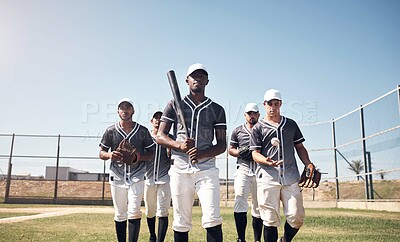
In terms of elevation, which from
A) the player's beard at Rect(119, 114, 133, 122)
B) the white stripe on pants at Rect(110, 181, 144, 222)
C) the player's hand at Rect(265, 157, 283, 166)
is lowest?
the white stripe on pants at Rect(110, 181, 144, 222)

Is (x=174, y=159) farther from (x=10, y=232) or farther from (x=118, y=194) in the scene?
(x=10, y=232)

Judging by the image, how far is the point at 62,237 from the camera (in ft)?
28.0

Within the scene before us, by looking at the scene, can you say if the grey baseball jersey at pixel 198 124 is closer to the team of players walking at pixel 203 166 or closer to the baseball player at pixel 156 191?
the team of players walking at pixel 203 166

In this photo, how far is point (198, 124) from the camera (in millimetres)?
5074

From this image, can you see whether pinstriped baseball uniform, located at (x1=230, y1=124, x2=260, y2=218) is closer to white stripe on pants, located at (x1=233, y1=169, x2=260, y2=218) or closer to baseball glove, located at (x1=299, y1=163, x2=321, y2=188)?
white stripe on pants, located at (x1=233, y1=169, x2=260, y2=218)

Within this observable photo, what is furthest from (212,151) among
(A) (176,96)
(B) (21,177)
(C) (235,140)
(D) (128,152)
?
(B) (21,177)

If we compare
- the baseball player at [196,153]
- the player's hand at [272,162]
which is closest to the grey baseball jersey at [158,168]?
the player's hand at [272,162]

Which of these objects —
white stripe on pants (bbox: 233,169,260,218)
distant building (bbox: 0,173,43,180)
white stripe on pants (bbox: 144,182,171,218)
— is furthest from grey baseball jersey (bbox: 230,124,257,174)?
distant building (bbox: 0,173,43,180)

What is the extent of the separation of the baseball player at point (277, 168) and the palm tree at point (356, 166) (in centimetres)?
1427

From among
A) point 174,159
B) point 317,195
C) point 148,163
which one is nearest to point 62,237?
point 148,163

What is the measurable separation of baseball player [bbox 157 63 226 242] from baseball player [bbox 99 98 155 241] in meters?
1.98

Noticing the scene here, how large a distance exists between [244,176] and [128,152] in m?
2.47

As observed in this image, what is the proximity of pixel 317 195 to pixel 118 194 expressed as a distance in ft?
70.2

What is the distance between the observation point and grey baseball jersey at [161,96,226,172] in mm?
4980
